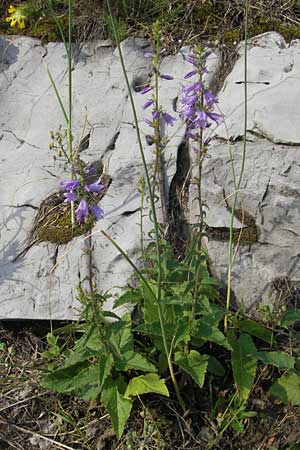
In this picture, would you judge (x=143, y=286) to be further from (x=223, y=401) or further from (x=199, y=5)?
(x=199, y=5)

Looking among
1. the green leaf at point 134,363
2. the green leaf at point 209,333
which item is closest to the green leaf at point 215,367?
the green leaf at point 209,333

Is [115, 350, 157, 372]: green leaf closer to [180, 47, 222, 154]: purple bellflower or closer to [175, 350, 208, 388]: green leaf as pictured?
[175, 350, 208, 388]: green leaf

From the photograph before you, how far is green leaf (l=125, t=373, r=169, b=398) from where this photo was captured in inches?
105

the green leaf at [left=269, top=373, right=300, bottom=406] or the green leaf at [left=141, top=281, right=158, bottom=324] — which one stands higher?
the green leaf at [left=141, top=281, right=158, bottom=324]

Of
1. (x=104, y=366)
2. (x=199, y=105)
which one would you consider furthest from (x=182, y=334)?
(x=199, y=105)

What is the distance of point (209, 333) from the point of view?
8.87 ft

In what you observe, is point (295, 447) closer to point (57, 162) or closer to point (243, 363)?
point (243, 363)

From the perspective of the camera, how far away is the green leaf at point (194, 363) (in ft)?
8.72

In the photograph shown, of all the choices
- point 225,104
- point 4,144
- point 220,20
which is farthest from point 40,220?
point 220,20

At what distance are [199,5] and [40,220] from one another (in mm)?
1925

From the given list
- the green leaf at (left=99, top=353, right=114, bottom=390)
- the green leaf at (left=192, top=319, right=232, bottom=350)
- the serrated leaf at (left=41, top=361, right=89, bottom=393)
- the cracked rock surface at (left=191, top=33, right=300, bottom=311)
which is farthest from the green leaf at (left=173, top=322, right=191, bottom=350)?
the cracked rock surface at (left=191, top=33, right=300, bottom=311)

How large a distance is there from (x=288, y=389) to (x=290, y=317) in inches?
12.1

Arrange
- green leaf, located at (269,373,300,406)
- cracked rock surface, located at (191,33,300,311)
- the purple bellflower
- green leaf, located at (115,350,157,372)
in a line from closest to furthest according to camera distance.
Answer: the purple bellflower, green leaf, located at (115,350,157,372), green leaf, located at (269,373,300,406), cracked rock surface, located at (191,33,300,311)

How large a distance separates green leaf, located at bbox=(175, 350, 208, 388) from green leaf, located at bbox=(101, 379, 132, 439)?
0.88 feet
